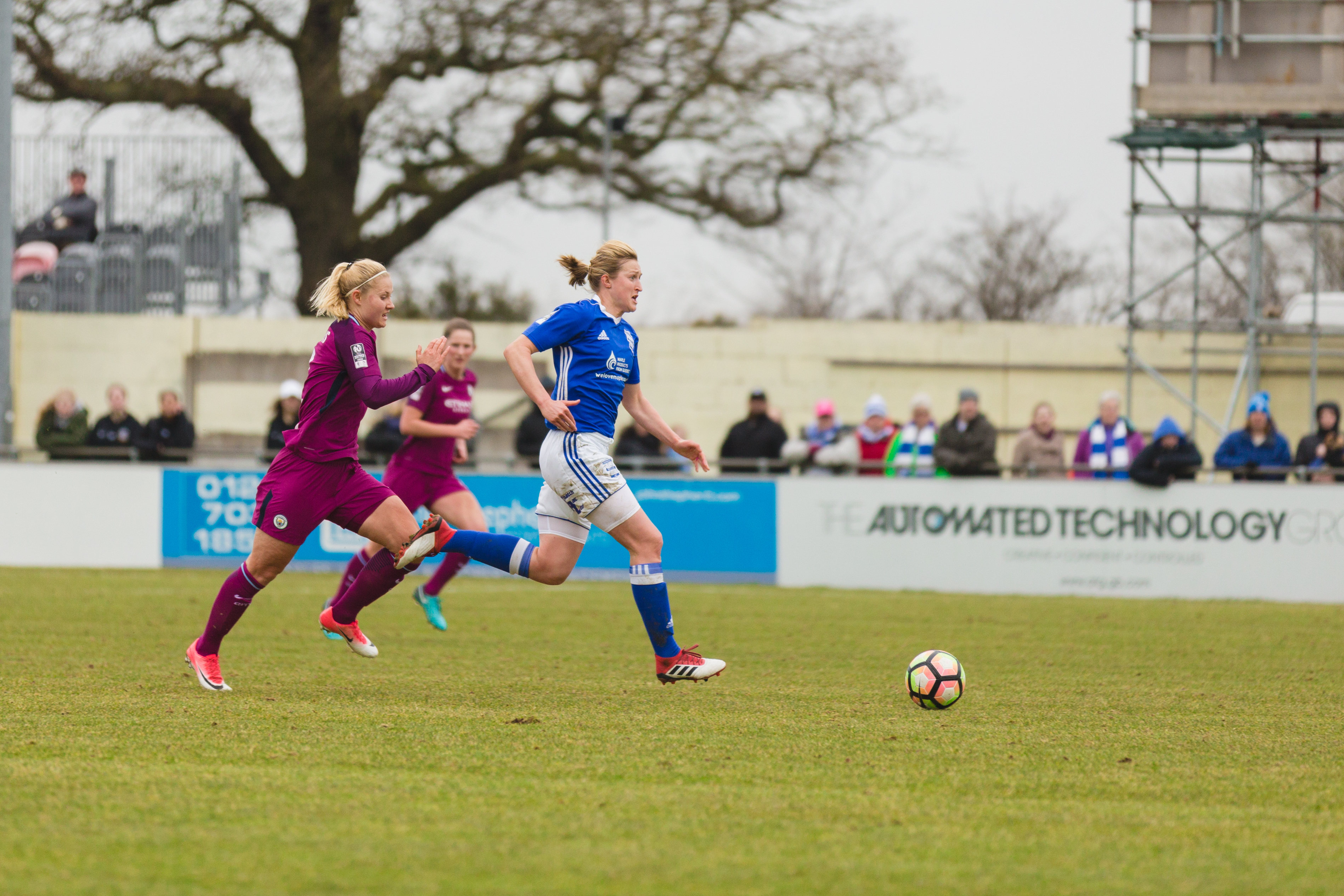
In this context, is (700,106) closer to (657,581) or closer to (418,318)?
(418,318)

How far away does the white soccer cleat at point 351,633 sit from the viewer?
8.77m

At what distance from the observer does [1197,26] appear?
2175 centimetres

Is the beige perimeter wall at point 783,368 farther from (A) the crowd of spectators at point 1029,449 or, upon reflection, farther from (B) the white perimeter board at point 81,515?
(A) the crowd of spectators at point 1029,449

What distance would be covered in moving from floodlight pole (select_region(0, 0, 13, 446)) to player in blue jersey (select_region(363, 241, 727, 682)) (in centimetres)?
1383

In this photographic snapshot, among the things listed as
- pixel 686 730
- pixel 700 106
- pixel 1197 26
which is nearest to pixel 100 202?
pixel 700 106

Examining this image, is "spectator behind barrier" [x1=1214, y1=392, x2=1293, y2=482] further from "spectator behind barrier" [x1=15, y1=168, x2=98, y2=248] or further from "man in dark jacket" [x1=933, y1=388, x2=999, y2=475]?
"spectator behind barrier" [x1=15, y1=168, x2=98, y2=248]

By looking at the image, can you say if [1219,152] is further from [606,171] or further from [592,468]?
[592,468]

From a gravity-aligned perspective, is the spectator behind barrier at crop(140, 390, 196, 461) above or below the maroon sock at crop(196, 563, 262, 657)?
above

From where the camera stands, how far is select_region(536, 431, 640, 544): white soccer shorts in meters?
7.46

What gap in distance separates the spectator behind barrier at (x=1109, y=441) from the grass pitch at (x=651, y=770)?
20.4ft

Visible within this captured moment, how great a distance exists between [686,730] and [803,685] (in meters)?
1.82

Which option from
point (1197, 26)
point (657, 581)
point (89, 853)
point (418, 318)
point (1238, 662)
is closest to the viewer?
point (89, 853)

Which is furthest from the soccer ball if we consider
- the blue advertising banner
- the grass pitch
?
the blue advertising banner

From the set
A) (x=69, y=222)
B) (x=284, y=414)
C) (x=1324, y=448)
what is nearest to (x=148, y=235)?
(x=69, y=222)
